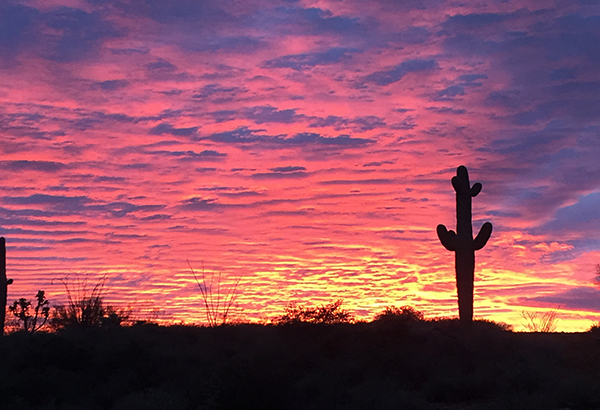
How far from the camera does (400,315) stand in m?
25.4

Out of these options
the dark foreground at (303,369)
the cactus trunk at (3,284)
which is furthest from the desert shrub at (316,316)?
the cactus trunk at (3,284)

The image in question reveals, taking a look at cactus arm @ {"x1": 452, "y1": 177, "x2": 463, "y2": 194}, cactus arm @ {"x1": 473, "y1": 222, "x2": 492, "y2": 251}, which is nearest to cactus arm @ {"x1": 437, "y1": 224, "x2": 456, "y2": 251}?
cactus arm @ {"x1": 473, "y1": 222, "x2": 492, "y2": 251}

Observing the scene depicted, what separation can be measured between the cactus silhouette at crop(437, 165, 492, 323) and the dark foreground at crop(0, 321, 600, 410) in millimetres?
1274

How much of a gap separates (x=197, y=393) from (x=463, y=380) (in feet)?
25.9

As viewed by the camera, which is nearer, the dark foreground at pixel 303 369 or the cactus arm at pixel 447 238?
the dark foreground at pixel 303 369

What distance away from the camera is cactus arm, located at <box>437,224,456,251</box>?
26.4 metres

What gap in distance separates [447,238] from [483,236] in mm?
1414

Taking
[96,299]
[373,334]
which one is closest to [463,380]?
[373,334]

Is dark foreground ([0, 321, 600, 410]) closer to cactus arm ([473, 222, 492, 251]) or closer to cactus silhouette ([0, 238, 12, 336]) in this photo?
cactus arm ([473, 222, 492, 251])

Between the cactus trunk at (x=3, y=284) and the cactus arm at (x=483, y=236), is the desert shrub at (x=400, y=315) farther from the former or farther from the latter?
the cactus trunk at (x=3, y=284)

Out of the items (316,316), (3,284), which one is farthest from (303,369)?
(3,284)

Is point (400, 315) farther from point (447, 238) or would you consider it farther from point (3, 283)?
point (3, 283)

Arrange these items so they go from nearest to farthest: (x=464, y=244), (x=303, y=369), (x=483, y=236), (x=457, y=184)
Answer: (x=303, y=369), (x=483, y=236), (x=464, y=244), (x=457, y=184)

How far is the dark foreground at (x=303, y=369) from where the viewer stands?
16.1 metres
